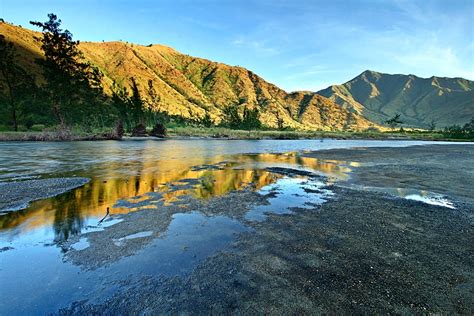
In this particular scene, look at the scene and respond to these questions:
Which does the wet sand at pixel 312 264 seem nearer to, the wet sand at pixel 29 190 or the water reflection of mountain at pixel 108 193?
the water reflection of mountain at pixel 108 193

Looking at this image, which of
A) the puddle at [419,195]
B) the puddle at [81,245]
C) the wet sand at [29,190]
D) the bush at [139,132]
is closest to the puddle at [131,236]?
the puddle at [81,245]

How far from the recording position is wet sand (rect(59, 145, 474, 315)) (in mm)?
4930

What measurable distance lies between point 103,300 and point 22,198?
1025cm

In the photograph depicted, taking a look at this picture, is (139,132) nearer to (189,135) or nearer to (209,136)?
(189,135)

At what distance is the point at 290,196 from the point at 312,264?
282 inches

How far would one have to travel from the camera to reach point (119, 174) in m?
19.2

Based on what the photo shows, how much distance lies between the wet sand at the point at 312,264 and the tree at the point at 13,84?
79.0 m

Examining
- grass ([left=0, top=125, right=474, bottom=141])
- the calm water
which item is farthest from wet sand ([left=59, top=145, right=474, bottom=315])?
grass ([left=0, top=125, right=474, bottom=141])

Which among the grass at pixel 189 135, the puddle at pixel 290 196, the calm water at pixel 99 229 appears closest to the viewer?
the calm water at pixel 99 229

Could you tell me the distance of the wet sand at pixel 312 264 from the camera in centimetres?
493

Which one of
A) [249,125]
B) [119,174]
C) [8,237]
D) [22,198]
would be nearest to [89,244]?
[8,237]

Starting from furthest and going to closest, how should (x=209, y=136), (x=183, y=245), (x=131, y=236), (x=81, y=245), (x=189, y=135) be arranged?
(x=189, y=135)
(x=209, y=136)
(x=131, y=236)
(x=183, y=245)
(x=81, y=245)

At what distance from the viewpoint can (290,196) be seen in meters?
13.5

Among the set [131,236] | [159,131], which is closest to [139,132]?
[159,131]
